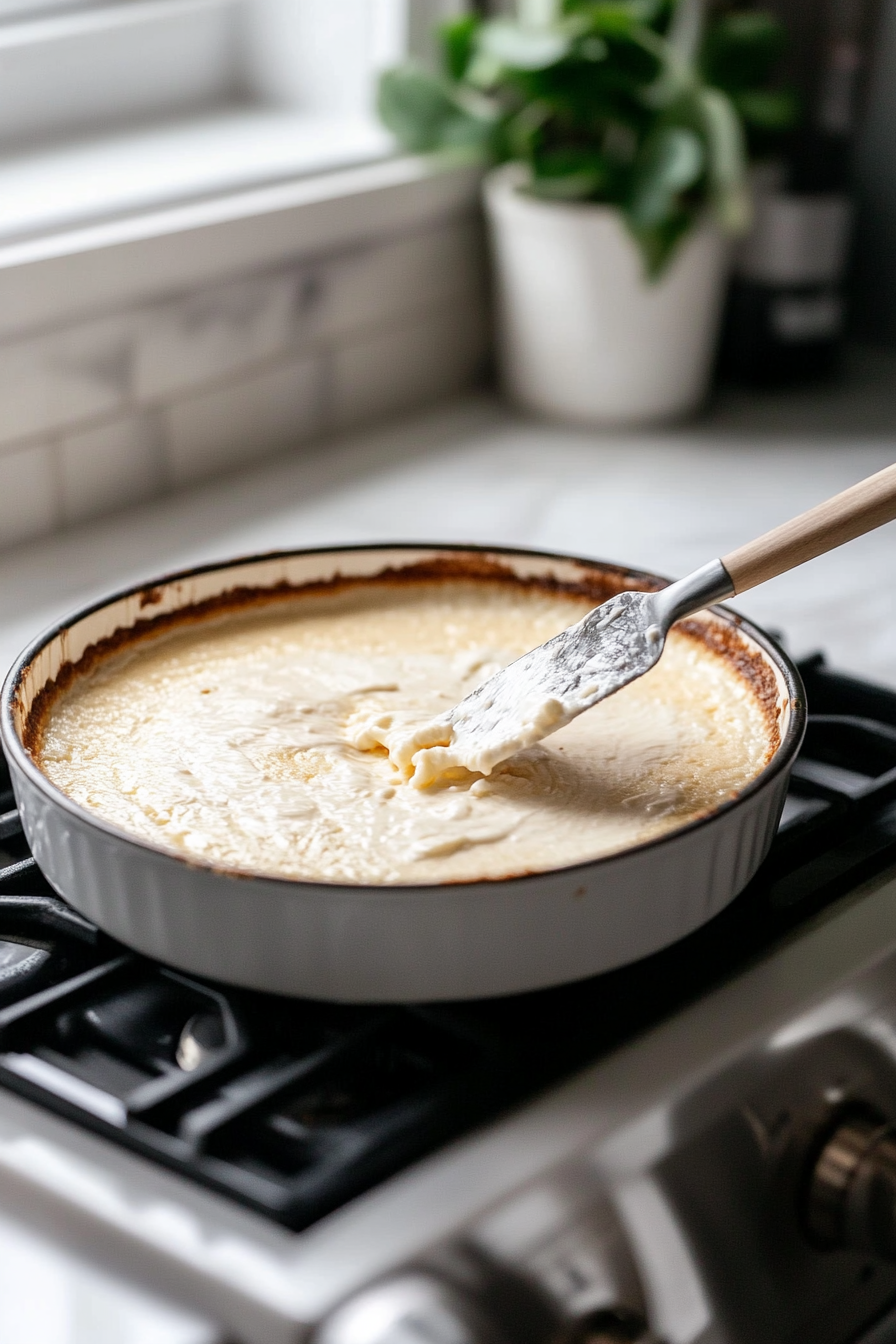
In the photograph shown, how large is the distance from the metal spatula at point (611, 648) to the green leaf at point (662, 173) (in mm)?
675

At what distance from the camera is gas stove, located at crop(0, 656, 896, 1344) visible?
0.45 m

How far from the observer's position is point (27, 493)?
1079 millimetres

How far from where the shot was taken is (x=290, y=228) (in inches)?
47.8

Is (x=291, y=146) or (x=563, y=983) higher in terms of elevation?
(x=291, y=146)

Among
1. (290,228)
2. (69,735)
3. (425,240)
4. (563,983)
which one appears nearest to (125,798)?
(69,735)

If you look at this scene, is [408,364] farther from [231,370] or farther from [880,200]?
[880,200]

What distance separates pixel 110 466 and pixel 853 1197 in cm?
80

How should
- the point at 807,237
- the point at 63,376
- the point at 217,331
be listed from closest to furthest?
the point at 63,376 < the point at 217,331 < the point at 807,237

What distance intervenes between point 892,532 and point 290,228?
53cm

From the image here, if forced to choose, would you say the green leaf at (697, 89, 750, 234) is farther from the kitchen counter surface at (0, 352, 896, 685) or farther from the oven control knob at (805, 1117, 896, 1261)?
the oven control knob at (805, 1117, 896, 1261)

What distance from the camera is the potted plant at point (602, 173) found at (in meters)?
1.27

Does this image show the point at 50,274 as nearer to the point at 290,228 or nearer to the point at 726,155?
the point at 290,228

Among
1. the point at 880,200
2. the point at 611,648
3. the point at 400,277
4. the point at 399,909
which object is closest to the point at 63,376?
the point at 400,277

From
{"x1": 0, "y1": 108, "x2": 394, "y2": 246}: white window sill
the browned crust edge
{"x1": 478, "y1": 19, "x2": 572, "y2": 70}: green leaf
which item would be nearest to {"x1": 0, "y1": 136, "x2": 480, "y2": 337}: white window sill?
{"x1": 0, "y1": 108, "x2": 394, "y2": 246}: white window sill
